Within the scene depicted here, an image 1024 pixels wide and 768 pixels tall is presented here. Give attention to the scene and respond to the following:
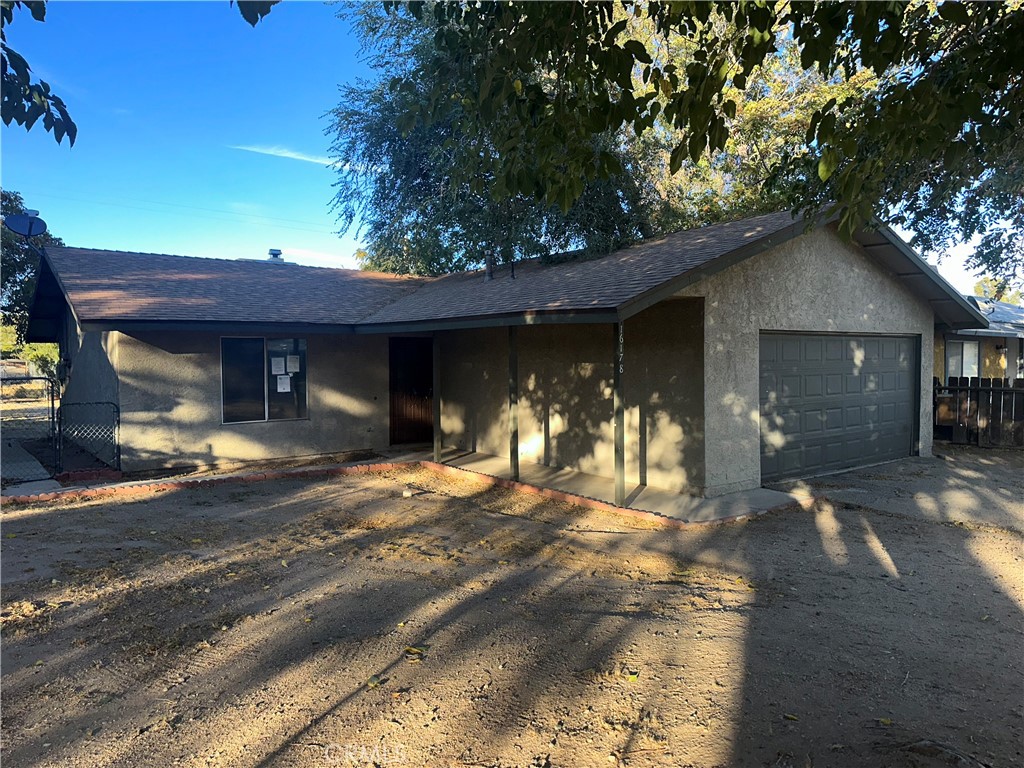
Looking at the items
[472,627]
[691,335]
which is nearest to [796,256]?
[691,335]

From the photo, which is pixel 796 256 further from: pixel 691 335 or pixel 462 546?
pixel 462 546

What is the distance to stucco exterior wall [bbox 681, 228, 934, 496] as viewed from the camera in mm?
8500

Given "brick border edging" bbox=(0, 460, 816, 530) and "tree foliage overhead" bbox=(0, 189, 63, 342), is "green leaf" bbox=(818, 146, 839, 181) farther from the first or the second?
"tree foliage overhead" bbox=(0, 189, 63, 342)

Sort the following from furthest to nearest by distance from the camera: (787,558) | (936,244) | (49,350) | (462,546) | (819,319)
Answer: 1. (49,350)
2. (936,244)
3. (819,319)
4. (462,546)
5. (787,558)

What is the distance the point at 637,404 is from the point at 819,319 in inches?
131

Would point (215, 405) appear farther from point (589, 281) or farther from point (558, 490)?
point (589, 281)

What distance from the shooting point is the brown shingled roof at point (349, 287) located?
8.54 m

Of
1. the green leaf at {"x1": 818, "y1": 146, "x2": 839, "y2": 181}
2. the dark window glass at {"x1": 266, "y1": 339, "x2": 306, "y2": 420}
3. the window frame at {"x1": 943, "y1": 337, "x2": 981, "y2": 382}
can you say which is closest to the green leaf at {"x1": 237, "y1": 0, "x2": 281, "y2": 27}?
the green leaf at {"x1": 818, "y1": 146, "x2": 839, "y2": 181}

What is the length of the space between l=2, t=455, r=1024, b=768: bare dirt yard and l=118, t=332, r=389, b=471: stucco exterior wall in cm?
318

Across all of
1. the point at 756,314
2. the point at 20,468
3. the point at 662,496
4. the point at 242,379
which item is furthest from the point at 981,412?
the point at 20,468

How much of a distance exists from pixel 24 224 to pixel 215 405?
6.37m

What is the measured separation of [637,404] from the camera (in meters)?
9.32

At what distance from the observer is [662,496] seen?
8633mm

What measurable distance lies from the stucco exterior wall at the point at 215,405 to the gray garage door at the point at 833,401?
735 centimetres
